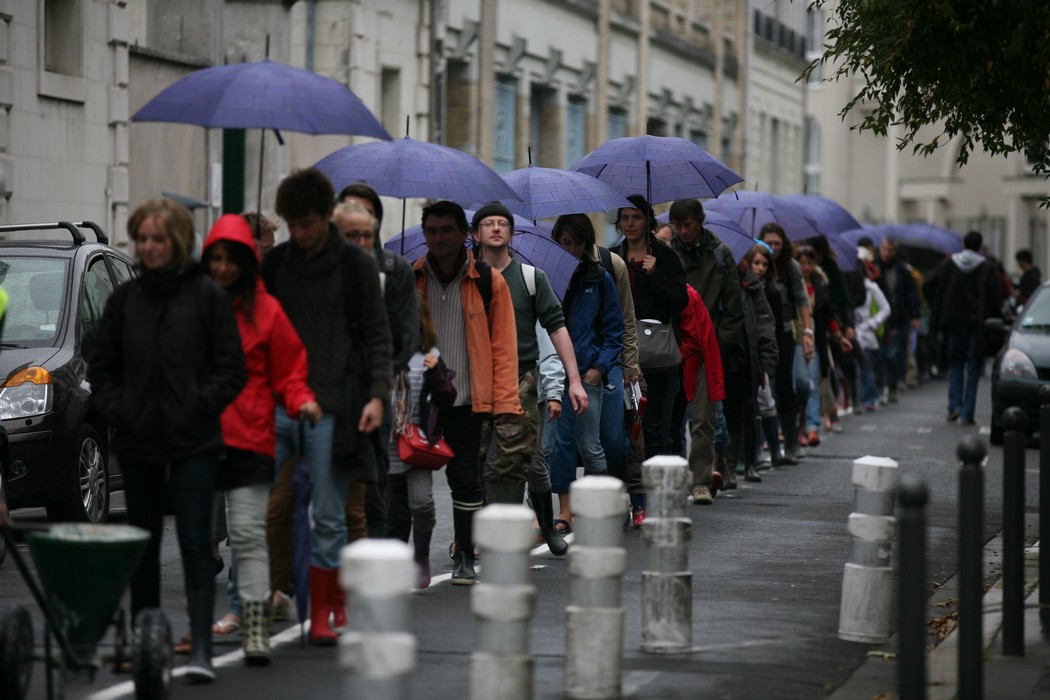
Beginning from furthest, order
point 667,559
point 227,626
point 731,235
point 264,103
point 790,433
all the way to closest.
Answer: point 790,433, point 731,235, point 264,103, point 227,626, point 667,559

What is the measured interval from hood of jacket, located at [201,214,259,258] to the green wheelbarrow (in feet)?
5.20

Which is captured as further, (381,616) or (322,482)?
(322,482)

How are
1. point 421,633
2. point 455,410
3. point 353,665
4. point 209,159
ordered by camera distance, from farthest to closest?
point 209,159 < point 455,410 < point 421,633 < point 353,665

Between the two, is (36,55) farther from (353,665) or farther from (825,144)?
(825,144)

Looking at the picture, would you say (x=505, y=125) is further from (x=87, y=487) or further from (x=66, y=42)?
(x=87, y=487)

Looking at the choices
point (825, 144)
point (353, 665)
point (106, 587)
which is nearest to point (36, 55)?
point (106, 587)

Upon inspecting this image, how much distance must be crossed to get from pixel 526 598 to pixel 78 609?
1.43 metres

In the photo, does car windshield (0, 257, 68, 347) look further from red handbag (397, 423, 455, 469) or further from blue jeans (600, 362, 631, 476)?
red handbag (397, 423, 455, 469)

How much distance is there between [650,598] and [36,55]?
537 inches

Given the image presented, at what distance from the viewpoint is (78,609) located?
688 cm

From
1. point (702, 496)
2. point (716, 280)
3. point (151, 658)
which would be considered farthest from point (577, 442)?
point (151, 658)

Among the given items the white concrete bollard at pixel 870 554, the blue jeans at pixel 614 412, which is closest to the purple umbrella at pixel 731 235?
the blue jeans at pixel 614 412

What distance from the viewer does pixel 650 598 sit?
337 inches

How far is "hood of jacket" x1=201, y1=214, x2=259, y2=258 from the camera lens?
A: 8.21 metres
